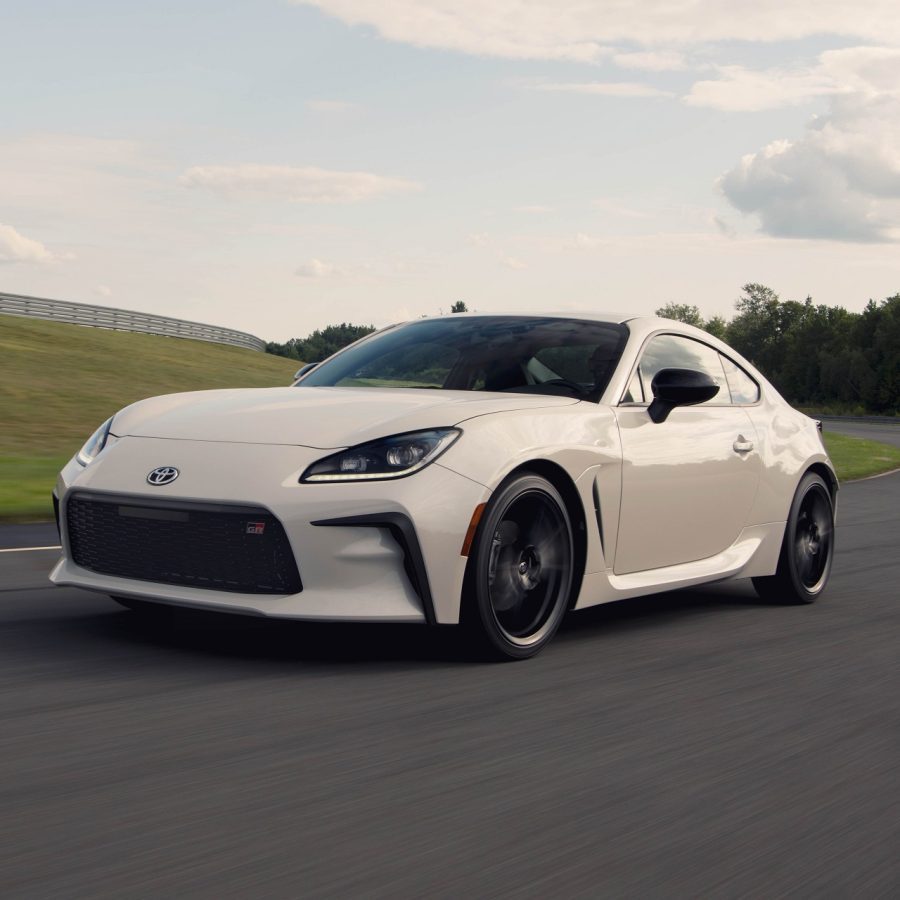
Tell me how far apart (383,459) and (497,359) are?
1.50 metres

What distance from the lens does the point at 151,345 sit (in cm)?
4894

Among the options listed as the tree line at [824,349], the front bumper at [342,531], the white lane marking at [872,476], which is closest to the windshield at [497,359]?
the front bumper at [342,531]

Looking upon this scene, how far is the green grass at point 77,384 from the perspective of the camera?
14.4 meters

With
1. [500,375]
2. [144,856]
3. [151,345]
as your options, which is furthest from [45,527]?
[151,345]

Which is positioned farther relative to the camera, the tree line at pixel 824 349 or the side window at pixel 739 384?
the tree line at pixel 824 349

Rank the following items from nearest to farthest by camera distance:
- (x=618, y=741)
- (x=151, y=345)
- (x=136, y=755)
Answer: (x=136, y=755) → (x=618, y=741) → (x=151, y=345)

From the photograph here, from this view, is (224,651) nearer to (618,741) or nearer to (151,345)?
(618,741)

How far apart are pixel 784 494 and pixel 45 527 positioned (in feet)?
17.3

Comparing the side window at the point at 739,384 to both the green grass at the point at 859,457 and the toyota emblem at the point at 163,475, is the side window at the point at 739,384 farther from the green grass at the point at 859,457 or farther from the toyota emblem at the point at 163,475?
the green grass at the point at 859,457

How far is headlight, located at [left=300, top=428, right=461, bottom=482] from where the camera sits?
4988mm

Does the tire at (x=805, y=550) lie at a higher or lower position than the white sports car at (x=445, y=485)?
lower

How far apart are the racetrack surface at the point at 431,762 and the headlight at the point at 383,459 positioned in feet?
2.36

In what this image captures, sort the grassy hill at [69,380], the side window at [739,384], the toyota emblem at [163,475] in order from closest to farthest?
the toyota emblem at [163,475]
the side window at [739,384]
the grassy hill at [69,380]

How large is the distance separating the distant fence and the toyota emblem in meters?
48.7
